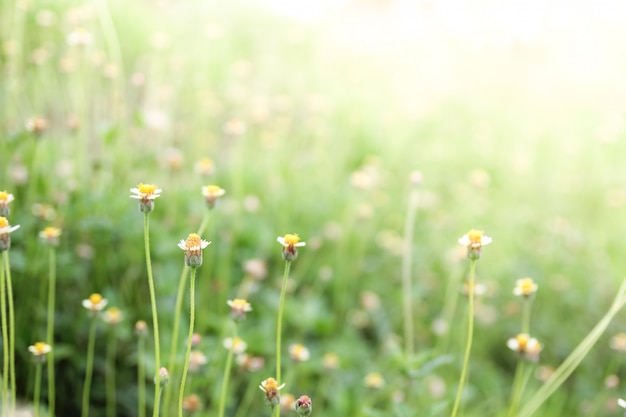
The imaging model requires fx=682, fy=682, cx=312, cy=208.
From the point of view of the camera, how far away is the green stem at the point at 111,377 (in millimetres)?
1489

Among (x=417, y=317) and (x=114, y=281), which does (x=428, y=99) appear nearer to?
(x=417, y=317)

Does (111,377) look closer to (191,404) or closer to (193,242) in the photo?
(191,404)

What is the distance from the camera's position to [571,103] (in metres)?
3.79

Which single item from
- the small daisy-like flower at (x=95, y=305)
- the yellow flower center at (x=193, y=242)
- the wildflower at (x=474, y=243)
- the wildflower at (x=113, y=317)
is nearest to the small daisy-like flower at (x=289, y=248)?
the yellow flower center at (x=193, y=242)

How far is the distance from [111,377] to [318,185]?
47.5 inches

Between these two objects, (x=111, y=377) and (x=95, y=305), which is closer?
(x=95, y=305)

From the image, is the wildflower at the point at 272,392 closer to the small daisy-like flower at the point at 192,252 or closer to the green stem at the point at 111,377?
the small daisy-like flower at the point at 192,252

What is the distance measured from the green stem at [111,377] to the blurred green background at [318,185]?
0.13 feet

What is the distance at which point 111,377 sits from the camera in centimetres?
153

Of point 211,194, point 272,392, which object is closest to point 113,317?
point 211,194

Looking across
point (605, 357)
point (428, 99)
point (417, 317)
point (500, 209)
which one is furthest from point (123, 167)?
point (428, 99)

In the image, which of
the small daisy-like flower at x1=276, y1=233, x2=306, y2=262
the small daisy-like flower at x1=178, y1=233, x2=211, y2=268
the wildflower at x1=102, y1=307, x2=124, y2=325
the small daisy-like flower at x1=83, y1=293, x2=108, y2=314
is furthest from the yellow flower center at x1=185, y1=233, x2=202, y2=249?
the wildflower at x1=102, y1=307, x2=124, y2=325

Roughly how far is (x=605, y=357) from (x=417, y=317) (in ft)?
2.16

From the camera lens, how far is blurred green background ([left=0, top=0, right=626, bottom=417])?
172cm
